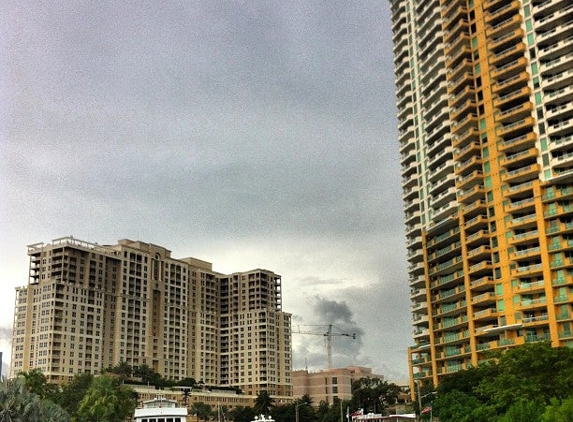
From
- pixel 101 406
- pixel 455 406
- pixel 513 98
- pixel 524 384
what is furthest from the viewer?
pixel 513 98

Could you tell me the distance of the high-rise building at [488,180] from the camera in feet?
328

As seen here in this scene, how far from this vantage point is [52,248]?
187 m

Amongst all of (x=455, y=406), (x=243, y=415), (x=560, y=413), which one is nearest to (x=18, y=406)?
(x=560, y=413)

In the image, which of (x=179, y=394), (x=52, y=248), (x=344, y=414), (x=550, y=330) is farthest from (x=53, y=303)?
(x=550, y=330)

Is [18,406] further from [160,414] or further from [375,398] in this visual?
[375,398]

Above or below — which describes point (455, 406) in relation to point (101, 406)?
below

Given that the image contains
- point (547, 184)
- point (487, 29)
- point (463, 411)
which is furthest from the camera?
point (487, 29)

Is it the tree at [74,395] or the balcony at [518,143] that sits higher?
the balcony at [518,143]

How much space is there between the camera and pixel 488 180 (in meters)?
111

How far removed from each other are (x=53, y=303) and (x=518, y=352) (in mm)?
135100

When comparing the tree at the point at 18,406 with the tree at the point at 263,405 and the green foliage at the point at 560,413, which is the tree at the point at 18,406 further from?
the tree at the point at 263,405

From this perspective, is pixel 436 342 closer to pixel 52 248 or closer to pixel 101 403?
pixel 101 403

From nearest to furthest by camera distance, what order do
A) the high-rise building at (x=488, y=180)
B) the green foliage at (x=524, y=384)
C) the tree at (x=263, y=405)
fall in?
1. the green foliage at (x=524, y=384)
2. the high-rise building at (x=488, y=180)
3. the tree at (x=263, y=405)

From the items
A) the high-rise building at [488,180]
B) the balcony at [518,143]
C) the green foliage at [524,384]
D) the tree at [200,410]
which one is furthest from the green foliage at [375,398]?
the green foliage at [524,384]
